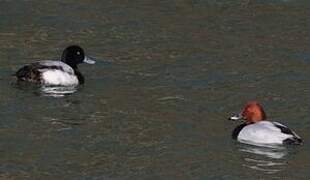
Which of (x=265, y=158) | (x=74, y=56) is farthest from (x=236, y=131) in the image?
(x=74, y=56)

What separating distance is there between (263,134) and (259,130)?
3.5 inches

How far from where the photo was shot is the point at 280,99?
16375 mm

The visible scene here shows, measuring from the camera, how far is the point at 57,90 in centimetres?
1722

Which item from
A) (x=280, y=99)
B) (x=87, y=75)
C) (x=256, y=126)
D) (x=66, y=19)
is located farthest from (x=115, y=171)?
(x=66, y=19)

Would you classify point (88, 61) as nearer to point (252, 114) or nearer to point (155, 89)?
point (155, 89)

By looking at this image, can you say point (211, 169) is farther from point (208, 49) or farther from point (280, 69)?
point (208, 49)

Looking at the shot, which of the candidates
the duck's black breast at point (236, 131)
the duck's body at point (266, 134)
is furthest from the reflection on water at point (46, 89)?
the duck's body at point (266, 134)

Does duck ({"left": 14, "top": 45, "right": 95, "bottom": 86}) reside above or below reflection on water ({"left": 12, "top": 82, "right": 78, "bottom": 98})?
above

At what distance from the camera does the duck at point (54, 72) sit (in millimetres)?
17234

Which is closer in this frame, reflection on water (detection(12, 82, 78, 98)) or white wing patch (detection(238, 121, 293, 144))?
white wing patch (detection(238, 121, 293, 144))

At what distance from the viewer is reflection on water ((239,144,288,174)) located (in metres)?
13.5

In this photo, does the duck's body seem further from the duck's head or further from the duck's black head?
the duck's black head

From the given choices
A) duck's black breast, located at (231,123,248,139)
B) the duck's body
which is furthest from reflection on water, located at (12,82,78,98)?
the duck's body

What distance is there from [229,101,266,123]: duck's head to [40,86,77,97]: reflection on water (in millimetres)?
2736
